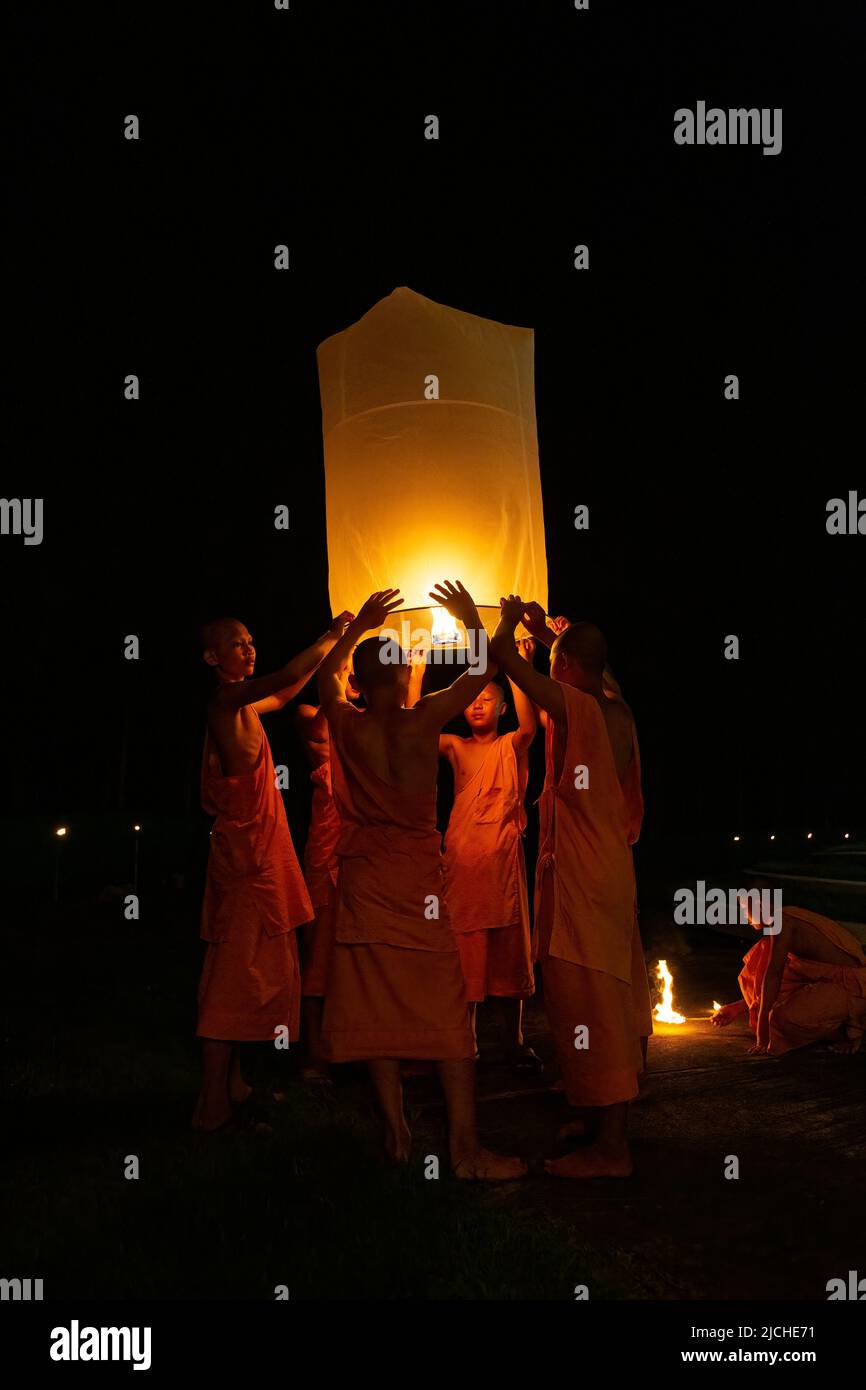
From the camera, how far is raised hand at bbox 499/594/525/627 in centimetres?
410

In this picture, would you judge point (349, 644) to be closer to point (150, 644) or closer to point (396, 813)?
point (396, 813)

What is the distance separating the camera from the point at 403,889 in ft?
12.7

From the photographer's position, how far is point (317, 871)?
5633 mm

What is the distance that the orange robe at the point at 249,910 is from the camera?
14.5 feet

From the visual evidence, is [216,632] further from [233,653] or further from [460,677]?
[460,677]

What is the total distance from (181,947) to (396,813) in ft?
22.4

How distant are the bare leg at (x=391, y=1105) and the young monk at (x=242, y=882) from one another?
0.72m

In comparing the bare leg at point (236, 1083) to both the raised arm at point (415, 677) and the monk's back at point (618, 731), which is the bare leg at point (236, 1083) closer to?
the raised arm at point (415, 677)

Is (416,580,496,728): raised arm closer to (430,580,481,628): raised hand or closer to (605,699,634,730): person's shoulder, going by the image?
(430,580,481,628): raised hand

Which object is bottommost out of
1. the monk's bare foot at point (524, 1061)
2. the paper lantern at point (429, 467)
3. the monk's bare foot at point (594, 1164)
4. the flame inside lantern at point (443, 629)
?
the monk's bare foot at point (524, 1061)

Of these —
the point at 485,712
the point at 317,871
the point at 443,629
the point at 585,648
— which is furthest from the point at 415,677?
the point at 317,871

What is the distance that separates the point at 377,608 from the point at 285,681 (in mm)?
539

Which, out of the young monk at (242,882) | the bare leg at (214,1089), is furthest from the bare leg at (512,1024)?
the bare leg at (214,1089)
